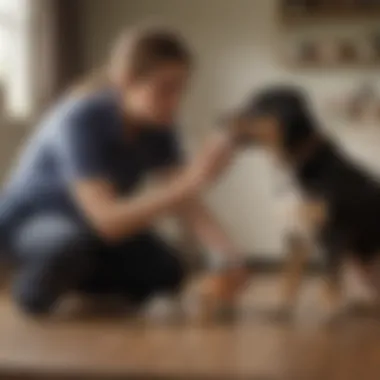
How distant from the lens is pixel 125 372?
3.84 ft

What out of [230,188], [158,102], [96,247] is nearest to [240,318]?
[96,247]

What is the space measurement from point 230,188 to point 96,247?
0.73m

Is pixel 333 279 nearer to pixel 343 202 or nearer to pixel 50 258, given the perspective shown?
pixel 343 202

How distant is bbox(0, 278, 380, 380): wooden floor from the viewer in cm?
117

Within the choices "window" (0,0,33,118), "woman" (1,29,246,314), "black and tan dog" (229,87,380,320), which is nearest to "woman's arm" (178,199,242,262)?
"woman" (1,29,246,314)

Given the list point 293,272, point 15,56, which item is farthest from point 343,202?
point 15,56

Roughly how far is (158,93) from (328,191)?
0.96 ft

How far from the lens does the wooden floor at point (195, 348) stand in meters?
1.17

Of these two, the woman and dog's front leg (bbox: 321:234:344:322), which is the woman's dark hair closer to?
the woman

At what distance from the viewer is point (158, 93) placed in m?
1.39

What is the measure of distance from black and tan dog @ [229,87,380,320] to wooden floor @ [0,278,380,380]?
→ 102 mm

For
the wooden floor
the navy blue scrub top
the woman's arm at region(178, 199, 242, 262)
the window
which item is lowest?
the wooden floor

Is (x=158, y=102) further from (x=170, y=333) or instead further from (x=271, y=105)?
(x=170, y=333)

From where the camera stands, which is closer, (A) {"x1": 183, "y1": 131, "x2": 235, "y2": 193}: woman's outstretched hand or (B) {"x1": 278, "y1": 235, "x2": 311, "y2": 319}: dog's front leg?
(A) {"x1": 183, "y1": 131, "x2": 235, "y2": 193}: woman's outstretched hand
